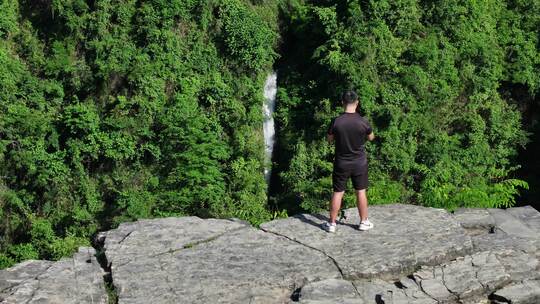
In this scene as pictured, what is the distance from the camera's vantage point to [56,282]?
7.34m

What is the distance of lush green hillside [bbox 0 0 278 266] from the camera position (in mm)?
10508

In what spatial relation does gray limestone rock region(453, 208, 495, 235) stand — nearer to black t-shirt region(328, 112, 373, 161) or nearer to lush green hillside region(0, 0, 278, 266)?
black t-shirt region(328, 112, 373, 161)

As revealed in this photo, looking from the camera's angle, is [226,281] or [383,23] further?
[383,23]

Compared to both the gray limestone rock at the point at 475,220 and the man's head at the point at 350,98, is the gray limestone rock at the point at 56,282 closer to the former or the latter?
the man's head at the point at 350,98

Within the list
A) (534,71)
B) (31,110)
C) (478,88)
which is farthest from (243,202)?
(534,71)

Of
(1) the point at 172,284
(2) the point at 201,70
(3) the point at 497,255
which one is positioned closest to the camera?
(1) the point at 172,284

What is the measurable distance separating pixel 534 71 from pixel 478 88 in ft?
3.91

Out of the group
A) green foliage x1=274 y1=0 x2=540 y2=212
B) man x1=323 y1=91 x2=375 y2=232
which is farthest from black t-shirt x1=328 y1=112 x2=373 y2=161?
green foliage x1=274 y1=0 x2=540 y2=212

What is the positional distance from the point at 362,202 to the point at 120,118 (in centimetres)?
437

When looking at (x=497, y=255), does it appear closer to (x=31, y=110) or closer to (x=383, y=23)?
(x=383, y=23)

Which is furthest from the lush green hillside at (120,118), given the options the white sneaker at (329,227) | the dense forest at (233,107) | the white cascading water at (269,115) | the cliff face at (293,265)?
the white sneaker at (329,227)

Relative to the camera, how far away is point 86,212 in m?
10.6

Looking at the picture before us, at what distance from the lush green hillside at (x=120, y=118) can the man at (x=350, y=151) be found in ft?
9.06

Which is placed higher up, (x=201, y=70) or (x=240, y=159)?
(x=201, y=70)
